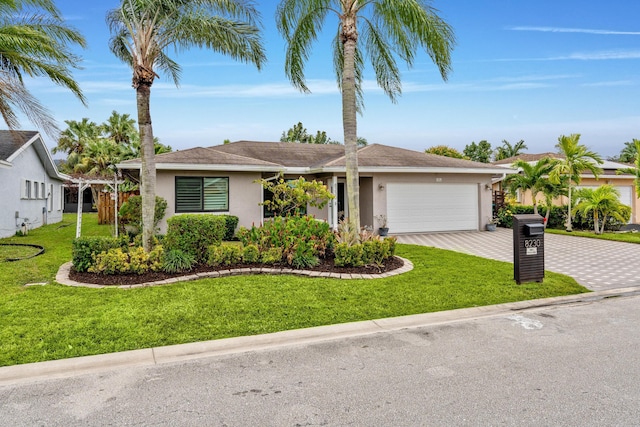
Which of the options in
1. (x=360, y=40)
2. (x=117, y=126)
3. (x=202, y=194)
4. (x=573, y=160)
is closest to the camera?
(x=360, y=40)

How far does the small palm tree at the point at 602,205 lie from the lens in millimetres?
15695

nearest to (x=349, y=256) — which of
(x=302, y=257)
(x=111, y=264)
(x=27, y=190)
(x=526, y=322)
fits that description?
(x=302, y=257)

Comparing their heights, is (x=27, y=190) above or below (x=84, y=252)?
above

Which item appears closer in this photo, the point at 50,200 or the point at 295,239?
the point at 295,239

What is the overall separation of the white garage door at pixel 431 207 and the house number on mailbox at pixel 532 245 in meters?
8.51

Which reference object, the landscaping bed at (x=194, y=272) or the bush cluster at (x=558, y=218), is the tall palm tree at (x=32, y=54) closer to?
the landscaping bed at (x=194, y=272)

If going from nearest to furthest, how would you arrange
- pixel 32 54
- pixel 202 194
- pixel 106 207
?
1. pixel 32 54
2. pixel 202 194
3. pixel 106 207

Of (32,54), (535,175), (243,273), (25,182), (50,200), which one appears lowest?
(243,273)

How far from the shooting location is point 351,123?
9.01 metres

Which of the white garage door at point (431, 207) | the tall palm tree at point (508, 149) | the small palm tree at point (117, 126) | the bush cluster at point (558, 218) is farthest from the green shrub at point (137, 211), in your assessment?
the tall palm tree at point (508, 149)

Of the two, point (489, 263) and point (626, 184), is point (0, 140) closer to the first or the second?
point (489, 263)

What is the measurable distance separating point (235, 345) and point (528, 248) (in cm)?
549

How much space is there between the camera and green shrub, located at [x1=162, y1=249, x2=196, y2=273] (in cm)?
769

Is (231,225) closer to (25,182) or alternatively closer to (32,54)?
(32,54)
